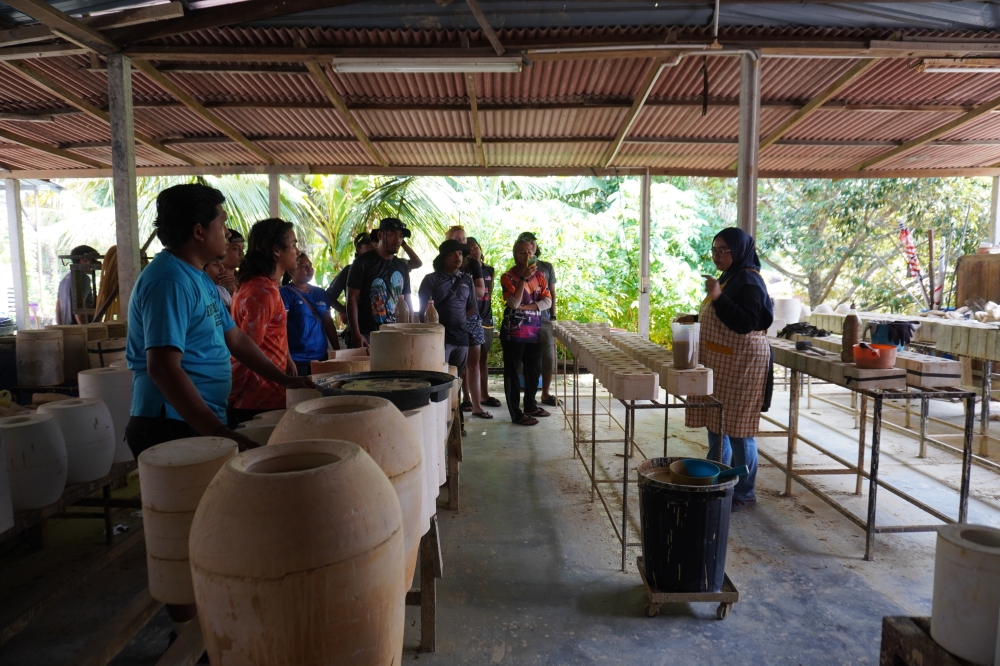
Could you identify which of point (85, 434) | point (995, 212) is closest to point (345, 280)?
point (85, 434)

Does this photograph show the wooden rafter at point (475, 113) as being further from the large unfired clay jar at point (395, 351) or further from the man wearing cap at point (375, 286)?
the large unfired clay jar at point (395, 351)

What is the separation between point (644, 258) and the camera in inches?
316

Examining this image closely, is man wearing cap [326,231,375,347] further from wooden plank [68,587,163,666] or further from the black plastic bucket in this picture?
wooden plank [68,587,163,666]

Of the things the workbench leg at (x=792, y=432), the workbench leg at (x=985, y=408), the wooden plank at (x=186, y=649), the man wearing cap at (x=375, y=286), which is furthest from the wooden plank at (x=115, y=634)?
the workbench leg at (x=985, y=408)

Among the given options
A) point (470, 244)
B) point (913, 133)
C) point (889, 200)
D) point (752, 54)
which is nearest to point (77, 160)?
point (470, 244)

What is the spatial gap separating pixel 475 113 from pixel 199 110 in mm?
2626

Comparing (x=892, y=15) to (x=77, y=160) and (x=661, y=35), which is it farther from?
(x=77, y=160)

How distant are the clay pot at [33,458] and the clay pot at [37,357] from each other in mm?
1937

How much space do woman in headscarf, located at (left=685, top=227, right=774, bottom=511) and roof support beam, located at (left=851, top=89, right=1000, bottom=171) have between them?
414 centimetres

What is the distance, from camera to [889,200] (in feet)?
40.9

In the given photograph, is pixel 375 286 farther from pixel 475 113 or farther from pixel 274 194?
pixel 274 194

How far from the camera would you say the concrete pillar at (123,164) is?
4.55 m

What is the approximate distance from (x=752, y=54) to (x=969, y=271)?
6.19m

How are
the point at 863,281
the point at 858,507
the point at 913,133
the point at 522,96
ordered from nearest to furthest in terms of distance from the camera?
1. the point at 858,507
2. the point at 522,96
3. the point at 913,133
4. the point at 863,281
